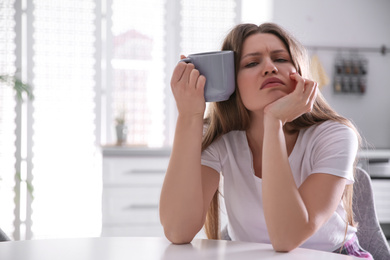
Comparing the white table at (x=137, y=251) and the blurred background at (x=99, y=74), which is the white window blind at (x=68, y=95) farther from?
the white table at (x=137, y=251)

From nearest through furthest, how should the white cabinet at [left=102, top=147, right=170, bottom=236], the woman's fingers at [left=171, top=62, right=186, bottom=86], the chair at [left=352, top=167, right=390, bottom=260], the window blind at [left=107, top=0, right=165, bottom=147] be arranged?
the woman's fingers at [left=171, top=62, right=186, bottom=86], the chair at [left=352, top=167, right=390, bottom=260], the white cabinet at [left=102, top=147, right=170, bottom=236], the window blind at [left=107, top=0, right=165, bottom=147]

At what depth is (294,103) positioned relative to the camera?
39.7 inches

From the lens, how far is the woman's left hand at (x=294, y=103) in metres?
1.01

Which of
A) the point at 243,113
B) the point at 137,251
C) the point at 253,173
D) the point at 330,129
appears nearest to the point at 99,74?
the point at 243,113

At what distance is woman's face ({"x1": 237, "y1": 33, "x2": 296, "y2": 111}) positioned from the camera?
1.08m

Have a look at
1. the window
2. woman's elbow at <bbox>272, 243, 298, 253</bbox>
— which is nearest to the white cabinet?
the window

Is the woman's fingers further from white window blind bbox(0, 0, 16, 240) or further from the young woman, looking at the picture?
white window blind bbox(0, 0, 16, 240)

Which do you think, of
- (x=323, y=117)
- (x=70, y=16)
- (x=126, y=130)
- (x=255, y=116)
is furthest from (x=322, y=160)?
(x=70, y=16)

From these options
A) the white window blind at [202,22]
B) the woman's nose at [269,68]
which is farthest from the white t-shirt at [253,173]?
the white window blind at [202,22]

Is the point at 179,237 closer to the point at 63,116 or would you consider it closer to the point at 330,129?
the point at 330,129

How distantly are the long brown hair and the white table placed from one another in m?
0.39

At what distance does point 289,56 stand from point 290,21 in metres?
2.83

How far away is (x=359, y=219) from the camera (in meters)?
1.27

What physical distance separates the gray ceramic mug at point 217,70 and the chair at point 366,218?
0.56 metres
